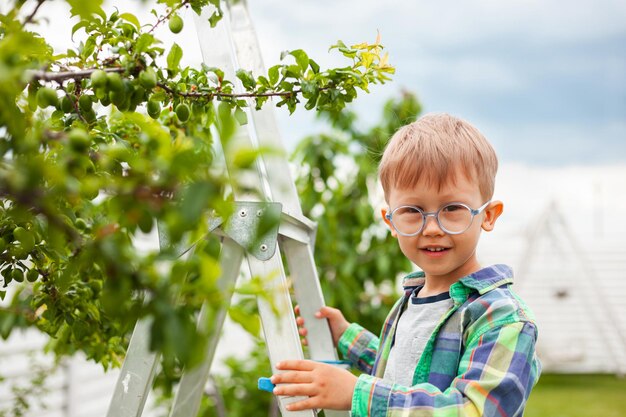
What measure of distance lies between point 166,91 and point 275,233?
32 cm

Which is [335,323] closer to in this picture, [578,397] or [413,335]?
[413,335]

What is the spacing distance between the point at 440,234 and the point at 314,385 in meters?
0.37

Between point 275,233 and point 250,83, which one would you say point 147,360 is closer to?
point 275,233

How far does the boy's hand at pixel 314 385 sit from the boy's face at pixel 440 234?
30cm

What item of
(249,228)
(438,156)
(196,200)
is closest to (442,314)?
(438,156)

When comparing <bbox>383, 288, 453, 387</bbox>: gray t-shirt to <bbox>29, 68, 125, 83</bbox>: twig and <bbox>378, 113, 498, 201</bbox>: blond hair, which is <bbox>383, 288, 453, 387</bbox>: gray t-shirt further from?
<bbox>29, 68, 125, 83</bbox>: twig

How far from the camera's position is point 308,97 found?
47.2 inches

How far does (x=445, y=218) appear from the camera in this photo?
1.36m

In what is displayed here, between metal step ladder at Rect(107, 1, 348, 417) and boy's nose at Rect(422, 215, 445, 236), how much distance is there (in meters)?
0.25

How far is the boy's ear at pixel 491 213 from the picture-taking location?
1459mm

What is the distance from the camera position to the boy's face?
Answer: 1.37m

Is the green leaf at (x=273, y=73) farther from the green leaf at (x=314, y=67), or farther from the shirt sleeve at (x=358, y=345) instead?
the shirt sleeve at (x=358, y=345)

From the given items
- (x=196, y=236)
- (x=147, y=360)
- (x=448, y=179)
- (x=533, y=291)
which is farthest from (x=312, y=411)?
(x=533, y=291)

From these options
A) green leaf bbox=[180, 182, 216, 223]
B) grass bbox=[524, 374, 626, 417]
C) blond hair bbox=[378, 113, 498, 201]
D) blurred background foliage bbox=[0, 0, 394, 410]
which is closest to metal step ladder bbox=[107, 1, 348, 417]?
blurred background foliage bbox=[0, 0, 394, 410]
